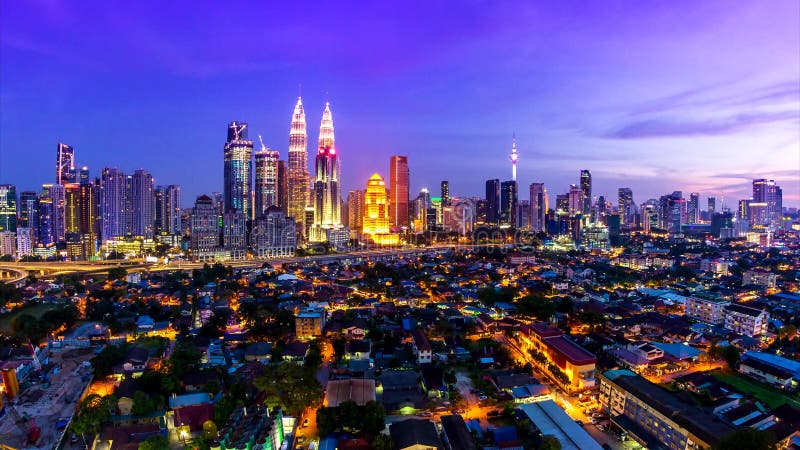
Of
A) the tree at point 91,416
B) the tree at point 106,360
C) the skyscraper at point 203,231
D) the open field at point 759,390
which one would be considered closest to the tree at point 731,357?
the open field at point 759,390

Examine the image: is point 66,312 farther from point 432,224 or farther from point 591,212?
point 591,212

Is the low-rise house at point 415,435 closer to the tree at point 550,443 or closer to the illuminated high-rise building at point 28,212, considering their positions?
the tree at point 550,443

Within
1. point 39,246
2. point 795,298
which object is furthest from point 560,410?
point 39,246

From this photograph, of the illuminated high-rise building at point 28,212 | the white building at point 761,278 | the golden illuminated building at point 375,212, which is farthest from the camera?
the golden illuminated building at point 375,212

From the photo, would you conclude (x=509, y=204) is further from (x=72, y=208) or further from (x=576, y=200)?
(x=72, y=208)

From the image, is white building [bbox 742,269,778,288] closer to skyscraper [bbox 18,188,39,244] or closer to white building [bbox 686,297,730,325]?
white building [bbox 686,297,730,325]
